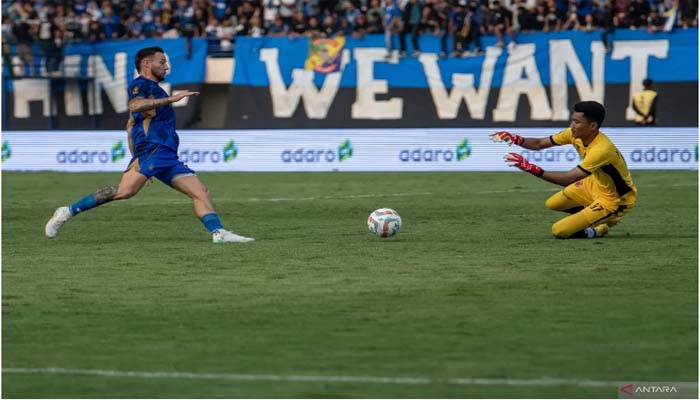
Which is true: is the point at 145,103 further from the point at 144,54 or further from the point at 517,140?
the point at 517,140

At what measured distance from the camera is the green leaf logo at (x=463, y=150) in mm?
30703

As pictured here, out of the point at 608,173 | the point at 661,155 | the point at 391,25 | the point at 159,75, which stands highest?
the point at 159,75

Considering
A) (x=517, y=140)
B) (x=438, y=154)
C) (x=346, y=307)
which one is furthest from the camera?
(x=438, y=154)

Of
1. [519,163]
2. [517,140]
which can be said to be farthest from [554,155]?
[519,163]

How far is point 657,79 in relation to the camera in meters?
35.0

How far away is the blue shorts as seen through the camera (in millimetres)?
14008

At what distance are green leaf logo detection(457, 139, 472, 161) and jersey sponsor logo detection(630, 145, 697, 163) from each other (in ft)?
11.3

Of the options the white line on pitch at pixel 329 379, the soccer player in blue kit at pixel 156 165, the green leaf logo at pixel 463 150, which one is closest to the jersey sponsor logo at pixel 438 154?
the green leaf logo at pixel 463 150

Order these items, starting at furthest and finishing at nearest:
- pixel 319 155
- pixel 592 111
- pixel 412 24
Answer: pixel 412 24 → pixel 319 155 → pixel 592 111

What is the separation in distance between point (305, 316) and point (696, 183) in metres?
17.1

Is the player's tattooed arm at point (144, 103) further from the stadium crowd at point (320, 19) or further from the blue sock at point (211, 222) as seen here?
the stadium crowd at point (320, 19)

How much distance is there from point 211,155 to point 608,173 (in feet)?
61.7

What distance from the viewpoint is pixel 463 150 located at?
30.8 metres

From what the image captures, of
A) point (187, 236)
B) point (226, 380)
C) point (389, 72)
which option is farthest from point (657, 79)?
point (226, 380)
